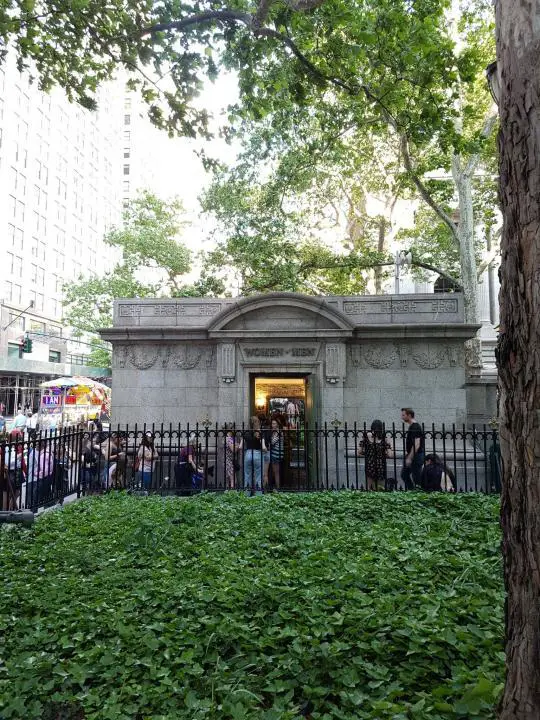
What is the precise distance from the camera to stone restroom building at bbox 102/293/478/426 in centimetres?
1179

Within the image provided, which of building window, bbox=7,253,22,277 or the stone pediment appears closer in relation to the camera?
the stone pediment

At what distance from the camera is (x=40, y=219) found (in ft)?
146

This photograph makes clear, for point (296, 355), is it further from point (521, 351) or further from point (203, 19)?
point (521, 351)

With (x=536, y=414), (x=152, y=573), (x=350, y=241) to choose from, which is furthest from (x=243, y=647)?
(x=350, y=241)

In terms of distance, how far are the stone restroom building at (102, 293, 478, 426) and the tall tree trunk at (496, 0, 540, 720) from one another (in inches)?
379

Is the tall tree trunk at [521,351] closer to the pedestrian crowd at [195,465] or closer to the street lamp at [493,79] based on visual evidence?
the street lamp at [493,79]

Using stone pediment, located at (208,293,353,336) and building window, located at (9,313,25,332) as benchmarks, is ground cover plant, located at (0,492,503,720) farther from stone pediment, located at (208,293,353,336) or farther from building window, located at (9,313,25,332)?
building window, located at (9,313,25,332)

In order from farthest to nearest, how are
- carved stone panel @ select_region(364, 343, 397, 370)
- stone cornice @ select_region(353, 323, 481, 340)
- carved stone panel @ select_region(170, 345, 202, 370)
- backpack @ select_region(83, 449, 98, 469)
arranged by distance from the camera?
1. carved stone panel @ select_region(170, 345, 202, 370)
2. carved stone panel @ select_region(364, 343, 397, 370)
3. stone cornice @ select_region(353, 323, 481, 340)
4. backpack @ select_region(83, 449, 98, 469)

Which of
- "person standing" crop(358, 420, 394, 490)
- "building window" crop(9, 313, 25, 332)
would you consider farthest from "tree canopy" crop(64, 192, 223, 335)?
"person standing" crop(358, 420, 394, 490)

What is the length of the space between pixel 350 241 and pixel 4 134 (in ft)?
Result: 104

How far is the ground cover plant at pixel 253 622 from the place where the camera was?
2.67 m

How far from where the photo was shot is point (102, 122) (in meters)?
60.4

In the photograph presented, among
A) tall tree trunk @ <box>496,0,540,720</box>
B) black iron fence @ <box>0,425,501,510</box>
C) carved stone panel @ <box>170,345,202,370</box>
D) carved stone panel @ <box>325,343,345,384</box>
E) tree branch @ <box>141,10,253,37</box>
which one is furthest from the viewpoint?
carved stone panel @ <box>170,345,202,370</box>

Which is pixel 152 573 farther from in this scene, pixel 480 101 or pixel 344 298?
pixel 480 101
